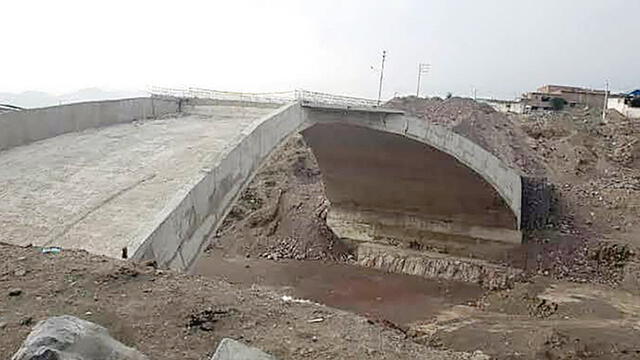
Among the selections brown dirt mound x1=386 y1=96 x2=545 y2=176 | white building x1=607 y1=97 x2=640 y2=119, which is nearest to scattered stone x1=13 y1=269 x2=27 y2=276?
brown dirt mound x1=386 y1=96 x2=545 y2=176

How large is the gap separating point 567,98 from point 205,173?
53373mm

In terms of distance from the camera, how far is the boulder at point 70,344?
3.58m

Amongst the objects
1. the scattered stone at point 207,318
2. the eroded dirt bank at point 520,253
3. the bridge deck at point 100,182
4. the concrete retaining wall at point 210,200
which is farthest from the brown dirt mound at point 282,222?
the scattered stone at point 207,318

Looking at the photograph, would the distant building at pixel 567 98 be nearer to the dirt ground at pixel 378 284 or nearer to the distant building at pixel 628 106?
the distant building at pixel 628 106

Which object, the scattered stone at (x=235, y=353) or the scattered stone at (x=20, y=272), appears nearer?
the scattered stone at (x=235, y=353)

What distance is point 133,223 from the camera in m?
9.46

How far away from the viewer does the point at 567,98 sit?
5719cm

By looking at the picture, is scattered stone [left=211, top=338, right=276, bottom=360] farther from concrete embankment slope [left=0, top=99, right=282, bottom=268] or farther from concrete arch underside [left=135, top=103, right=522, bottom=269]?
concrete arch underside [left=135, top=103, right=522, bottom=269]

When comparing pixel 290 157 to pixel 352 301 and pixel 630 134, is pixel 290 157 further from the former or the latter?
pixel 630 134

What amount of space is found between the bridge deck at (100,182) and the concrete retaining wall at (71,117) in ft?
0.93

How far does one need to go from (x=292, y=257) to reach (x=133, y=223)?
16.5 meters

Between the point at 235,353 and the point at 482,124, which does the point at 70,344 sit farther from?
the point at 482,124

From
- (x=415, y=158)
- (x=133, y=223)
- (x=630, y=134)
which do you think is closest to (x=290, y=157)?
(x=415, y=158)

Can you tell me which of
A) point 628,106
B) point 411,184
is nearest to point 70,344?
point 411,184
